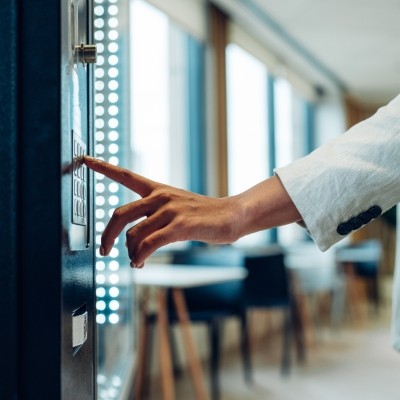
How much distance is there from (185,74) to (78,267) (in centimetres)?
504

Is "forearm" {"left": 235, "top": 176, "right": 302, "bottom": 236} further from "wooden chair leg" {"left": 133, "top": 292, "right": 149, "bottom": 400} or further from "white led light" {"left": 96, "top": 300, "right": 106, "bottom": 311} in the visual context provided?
"wooden chair leg" {"left": 133, "top": 292, "right": 149, "bottom": 400}

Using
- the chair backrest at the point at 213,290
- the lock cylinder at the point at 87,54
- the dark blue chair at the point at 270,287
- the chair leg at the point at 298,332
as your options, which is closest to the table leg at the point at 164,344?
the chair backrest at the point at 213,290

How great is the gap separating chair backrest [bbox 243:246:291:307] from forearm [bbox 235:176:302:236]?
394cm

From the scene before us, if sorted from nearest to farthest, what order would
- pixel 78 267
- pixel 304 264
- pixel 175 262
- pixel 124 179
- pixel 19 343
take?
pixel 19 343
pixel 78 267
pixel 124 179
pixel 175 262
pixel 304 264

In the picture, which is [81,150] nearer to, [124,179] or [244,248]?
[124,179]

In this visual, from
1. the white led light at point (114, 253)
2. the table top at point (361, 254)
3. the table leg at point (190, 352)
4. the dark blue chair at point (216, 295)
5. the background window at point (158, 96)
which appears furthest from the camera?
the table top at point (361, 254)

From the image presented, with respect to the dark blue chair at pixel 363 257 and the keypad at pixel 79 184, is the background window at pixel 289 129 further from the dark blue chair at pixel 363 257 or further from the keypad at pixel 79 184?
the keypad at pixel 79 184

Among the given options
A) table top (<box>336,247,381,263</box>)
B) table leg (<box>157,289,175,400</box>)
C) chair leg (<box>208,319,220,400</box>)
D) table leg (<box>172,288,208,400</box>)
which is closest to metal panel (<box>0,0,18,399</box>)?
table leg (<box>157,289,175,400</box>)

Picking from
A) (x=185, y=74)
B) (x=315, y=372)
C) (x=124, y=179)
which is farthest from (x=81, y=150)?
(x=185, y=74)

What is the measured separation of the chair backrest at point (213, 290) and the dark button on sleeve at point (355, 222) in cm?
337

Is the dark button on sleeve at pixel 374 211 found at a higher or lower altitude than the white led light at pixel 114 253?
higher

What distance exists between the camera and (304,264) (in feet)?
20.3

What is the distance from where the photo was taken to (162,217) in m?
0.84

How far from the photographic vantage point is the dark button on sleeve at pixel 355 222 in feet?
3.02
